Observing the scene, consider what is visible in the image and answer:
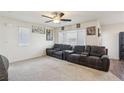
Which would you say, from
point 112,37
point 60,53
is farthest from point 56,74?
point 112,37

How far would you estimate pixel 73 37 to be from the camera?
6.55 metres

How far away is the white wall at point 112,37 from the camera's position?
5.63m

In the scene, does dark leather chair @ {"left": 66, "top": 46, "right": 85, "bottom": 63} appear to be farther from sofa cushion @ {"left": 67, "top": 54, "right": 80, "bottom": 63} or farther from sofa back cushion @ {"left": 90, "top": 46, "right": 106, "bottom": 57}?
sofa back cushion @ {"left": 90, "top": 46, "right": 106, "bottom": 57}

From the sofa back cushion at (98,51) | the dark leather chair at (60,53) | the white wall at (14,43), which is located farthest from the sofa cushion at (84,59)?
the white wall at (14,43)

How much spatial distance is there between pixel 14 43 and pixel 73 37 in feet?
11.7

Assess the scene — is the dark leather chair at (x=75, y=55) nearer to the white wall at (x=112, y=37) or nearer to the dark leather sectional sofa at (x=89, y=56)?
the dark leather sectional sofa at (x=89, y=56)

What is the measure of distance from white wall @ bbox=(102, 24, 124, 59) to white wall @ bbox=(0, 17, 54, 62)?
4.11 metres

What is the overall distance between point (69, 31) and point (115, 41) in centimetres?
286

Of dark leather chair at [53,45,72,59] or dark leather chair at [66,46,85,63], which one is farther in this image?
dark leather chair at [53,45,72,59]

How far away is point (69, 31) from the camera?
6637mm

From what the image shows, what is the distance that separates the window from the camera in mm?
6001

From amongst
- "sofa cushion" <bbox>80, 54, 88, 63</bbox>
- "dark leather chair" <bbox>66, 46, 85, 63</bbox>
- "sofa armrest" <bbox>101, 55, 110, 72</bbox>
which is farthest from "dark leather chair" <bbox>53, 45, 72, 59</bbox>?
"sofa armrest" <bbox>101, 55, 110, 72</bbox>

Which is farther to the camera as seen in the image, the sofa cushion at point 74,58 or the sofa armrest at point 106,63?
the sofa cushion at point 74,58

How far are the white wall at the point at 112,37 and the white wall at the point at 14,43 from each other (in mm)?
4115
